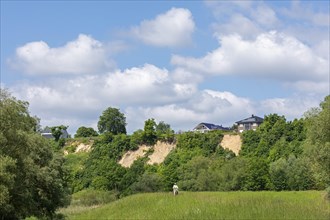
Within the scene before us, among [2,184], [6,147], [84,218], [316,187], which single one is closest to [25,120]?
[6,147]

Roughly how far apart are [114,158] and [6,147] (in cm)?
9313

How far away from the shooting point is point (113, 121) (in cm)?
15750

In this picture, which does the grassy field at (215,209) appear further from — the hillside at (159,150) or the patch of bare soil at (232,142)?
the hillside at (159,150)

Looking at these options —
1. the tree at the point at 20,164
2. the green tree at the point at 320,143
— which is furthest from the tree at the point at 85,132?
the tree at the point at 20,164

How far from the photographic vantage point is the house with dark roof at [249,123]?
194 metres

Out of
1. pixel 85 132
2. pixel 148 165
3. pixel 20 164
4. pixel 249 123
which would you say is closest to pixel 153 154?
pixel 148 165

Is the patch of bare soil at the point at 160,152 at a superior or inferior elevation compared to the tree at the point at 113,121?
inferior

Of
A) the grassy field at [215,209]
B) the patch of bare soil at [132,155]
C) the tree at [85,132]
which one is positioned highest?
the tree at [85,132]

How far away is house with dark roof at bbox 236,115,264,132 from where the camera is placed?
194 metres

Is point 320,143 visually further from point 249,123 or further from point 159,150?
point 249,123

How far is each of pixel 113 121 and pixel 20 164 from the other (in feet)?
398

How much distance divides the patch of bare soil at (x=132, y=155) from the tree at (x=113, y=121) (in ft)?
91.5

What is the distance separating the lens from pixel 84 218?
166 ft

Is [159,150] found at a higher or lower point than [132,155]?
higher
